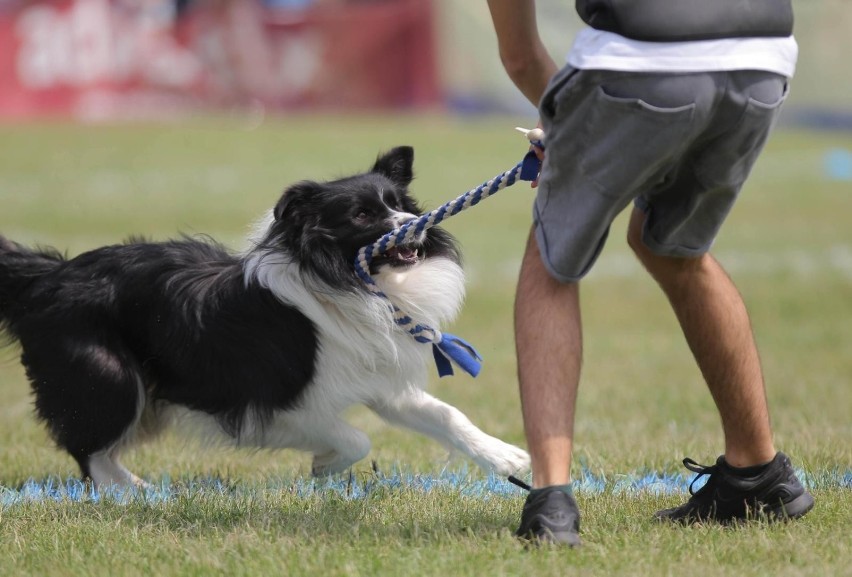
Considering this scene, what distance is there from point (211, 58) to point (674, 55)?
83.6 ft

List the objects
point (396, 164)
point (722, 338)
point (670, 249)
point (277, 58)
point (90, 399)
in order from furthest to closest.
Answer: point (277, 58), point (396, 164), point (90, 399), point (722, 338), point (670, 249)

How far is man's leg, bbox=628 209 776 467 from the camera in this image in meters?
3.67

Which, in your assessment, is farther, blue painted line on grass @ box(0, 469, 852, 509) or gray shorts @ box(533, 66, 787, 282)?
blue painted line on grass @ box(0, 469, 852, 509)

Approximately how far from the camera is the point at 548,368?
3.49 meters

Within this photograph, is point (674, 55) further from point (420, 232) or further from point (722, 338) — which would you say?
point (420, 232)

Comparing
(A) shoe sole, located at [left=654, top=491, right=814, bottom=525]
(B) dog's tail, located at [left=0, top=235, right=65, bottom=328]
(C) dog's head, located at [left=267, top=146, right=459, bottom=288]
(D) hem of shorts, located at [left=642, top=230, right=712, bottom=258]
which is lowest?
(A) shoe sole, located at [left=654, top=491, right=814, bottom=525]

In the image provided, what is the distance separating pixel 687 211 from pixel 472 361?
137cm

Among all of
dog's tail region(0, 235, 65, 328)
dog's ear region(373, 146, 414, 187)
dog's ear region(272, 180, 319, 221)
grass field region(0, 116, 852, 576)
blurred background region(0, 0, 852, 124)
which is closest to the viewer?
grass field region(0, 116, 852, 576)

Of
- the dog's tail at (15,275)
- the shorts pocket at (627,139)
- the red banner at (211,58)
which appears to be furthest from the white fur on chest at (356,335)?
the red banner at (211,58)

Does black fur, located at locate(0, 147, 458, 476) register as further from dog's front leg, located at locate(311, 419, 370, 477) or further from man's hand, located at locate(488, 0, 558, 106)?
man's hand, located at locate(488, 0, 558, 106)

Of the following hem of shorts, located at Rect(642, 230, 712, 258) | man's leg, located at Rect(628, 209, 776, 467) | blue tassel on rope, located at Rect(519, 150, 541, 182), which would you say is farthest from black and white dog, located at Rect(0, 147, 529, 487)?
hem of shorts, located at Rect(642, 230, 712, 258)

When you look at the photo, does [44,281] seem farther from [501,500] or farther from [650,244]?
[650,244]

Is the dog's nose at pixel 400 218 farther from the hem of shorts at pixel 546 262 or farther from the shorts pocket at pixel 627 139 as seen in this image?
the shorts pocket at pixel 627 139

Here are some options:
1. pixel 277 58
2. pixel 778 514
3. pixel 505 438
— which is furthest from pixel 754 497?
pixel 277 58
